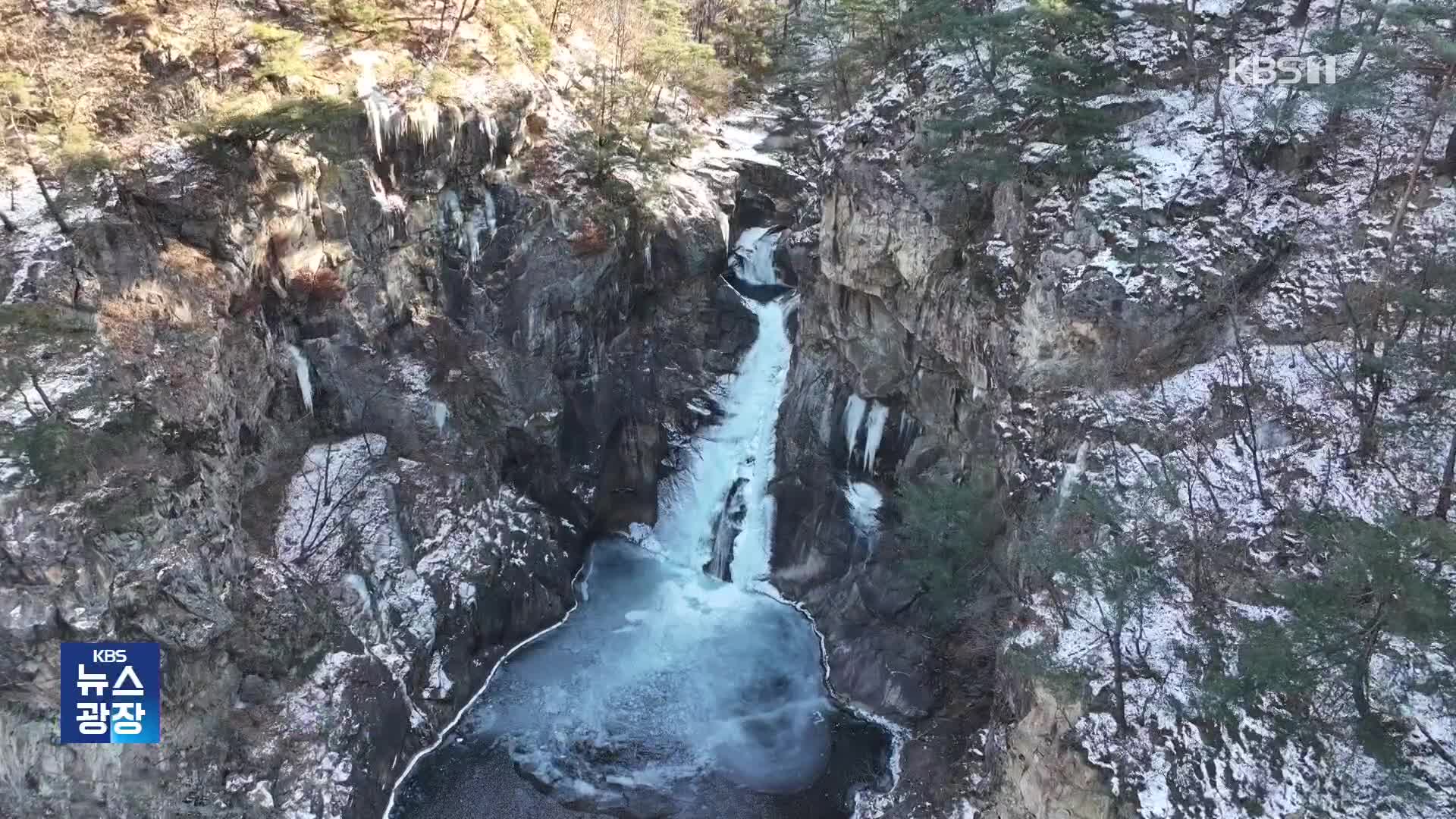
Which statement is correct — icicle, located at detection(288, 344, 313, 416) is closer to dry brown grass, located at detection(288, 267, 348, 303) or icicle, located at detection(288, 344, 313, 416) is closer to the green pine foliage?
dry brown grass, located at detection(288, 267, 348, 303)

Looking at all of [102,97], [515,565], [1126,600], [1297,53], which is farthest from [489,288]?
[1297,53]

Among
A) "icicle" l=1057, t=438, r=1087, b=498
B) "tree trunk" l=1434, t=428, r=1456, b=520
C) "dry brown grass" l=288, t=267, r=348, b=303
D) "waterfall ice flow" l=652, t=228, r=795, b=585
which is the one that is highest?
"tree trunk" l=1434, t=428, r=1456, b=520

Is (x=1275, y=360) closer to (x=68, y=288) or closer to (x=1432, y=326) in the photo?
(x=1432, y=326)

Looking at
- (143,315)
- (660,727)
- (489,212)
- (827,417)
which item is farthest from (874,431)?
(143,315)

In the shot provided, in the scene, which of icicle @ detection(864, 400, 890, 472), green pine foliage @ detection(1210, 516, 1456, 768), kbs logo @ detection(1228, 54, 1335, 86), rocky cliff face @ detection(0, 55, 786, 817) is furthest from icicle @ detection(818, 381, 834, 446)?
green pine foliage @ detection(1210, 516, 1456, 768)

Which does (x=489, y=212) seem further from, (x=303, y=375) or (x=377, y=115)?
(x=303, y=375)
